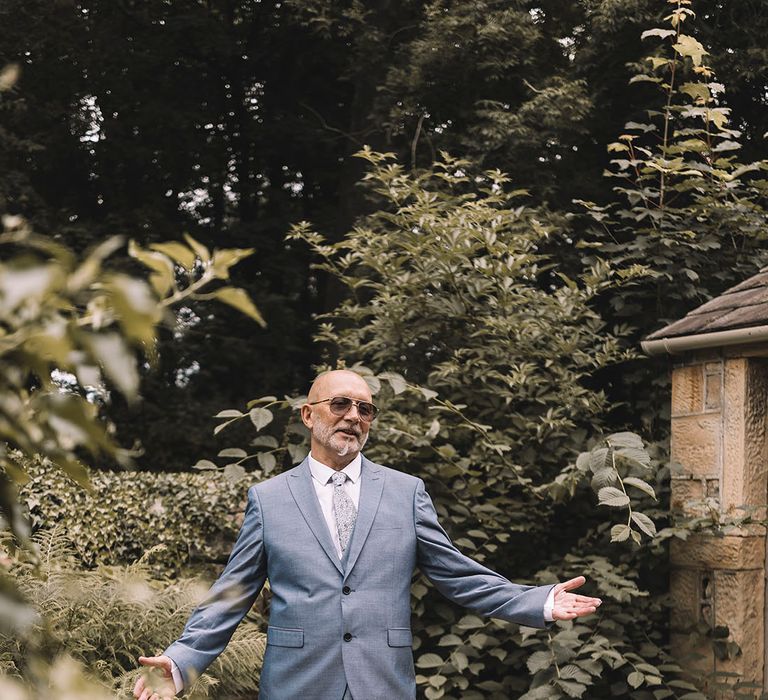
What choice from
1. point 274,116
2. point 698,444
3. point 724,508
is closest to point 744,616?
point 724,508

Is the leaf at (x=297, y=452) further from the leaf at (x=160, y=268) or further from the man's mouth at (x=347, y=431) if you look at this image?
the leaf at (x=160, y=268)

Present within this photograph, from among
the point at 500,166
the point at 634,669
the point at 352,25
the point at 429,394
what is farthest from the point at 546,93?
the point at 634,669

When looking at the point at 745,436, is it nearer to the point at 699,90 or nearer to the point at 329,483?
the point at 699,90

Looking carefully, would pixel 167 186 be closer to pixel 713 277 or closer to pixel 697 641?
pixel 713 277

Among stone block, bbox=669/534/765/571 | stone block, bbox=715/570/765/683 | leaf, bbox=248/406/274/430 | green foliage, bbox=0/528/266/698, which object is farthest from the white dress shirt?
stone block, bbox=715/570/765/683

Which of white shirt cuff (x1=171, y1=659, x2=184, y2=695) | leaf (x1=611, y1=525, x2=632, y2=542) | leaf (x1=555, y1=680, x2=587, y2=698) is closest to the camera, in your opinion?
white shirt cuff (x1=171, y1=659, x2=184, y2=695)

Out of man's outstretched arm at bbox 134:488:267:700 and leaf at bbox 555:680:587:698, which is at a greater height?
man's outstretched arm at bbox 134:488:267:700

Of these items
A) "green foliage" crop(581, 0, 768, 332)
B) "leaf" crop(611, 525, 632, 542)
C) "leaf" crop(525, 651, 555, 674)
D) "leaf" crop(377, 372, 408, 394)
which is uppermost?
"green foliage" crop(581, 0, 768, 332)

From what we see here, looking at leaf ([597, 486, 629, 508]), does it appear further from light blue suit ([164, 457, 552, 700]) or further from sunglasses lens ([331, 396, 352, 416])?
sunglasses lens ([331, 396, 352, 416])

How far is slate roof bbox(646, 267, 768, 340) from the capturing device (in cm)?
508

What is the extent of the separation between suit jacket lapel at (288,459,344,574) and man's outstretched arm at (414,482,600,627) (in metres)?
0.30

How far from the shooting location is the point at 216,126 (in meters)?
13.6

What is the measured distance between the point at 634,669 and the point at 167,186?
9.60m

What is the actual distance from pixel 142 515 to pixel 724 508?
9.74 feet
